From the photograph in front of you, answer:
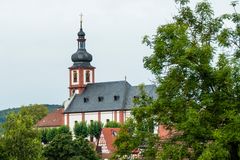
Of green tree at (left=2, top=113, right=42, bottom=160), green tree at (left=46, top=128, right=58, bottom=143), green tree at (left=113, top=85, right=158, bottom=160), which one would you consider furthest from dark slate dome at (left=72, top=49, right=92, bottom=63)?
green tree at (left=113, top=85, right=158, bottom=160)

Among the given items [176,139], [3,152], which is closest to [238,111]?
[176,139]

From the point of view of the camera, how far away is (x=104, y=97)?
113 m

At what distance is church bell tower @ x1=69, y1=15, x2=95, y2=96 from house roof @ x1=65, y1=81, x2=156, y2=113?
1186mm

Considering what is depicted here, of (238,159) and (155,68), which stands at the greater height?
(155,68)

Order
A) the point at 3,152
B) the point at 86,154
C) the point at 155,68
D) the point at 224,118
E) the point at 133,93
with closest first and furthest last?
the point at 224,118 < the point at 155,68 < the point at 3,152 < the point at 86,154 < the point at 133,93

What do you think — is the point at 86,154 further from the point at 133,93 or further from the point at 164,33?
the point at 164,33

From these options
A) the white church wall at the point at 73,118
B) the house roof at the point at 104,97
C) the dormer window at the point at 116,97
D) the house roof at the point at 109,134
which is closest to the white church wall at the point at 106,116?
the house roof at the point at 104,97

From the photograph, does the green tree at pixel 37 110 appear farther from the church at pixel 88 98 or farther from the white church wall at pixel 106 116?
the white church wall at pixel 106 116

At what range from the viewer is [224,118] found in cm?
2077

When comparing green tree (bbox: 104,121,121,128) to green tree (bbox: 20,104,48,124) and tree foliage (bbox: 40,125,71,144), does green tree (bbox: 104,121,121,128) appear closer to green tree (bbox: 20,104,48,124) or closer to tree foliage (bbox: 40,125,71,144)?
tree foliage (bbox: 40,125,71,144)

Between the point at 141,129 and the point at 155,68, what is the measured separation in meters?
1.87

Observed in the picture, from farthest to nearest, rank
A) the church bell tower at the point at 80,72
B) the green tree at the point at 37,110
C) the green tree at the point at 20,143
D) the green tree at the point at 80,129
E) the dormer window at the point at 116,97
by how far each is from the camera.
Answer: the green tree at the point at 37,110, the church bell tower at the point at 80,72, the dormer window at the point at 116,97, the green tree at the point at 80,129, the green tree at the point at 20,143

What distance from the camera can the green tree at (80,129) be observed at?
10425 cm

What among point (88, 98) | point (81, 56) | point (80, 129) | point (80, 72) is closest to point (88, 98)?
point (88, 98)
